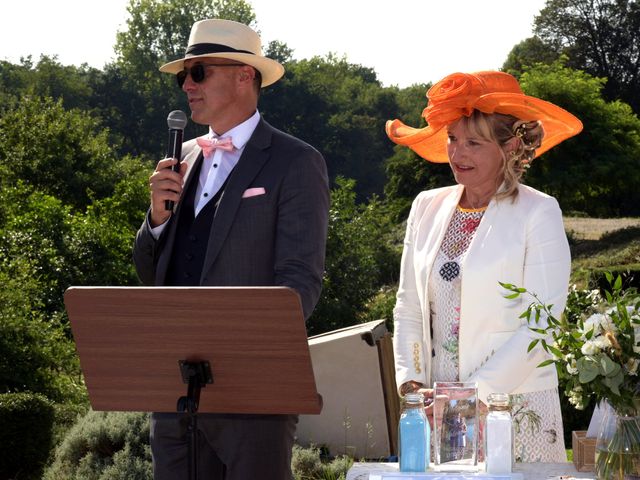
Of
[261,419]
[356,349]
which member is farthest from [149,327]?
[356,349]

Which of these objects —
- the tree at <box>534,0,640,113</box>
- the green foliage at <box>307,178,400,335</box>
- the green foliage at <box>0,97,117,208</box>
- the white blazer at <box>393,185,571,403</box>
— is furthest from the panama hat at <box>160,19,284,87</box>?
the tree at <box>534,0,640,113</box>

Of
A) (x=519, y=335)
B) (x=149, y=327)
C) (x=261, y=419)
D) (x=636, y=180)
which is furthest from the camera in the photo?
(x=636, y=180)

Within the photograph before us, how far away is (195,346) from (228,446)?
734mm

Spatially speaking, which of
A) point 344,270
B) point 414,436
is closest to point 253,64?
point 414,436

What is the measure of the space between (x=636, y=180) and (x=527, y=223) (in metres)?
30.6

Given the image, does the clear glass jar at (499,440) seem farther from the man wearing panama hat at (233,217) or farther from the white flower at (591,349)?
the man wearing panama hat at (233,217)

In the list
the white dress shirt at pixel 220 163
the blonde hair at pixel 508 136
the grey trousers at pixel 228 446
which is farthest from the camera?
the blonde hair at pixel 508 136

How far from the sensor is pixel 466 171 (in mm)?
4219

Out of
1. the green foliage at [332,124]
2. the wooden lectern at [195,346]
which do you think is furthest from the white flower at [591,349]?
the green foliage at [332,124]

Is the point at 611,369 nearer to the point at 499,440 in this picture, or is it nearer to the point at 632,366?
the point at 632,366

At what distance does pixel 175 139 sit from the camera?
391cm

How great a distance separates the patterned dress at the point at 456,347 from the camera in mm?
4008

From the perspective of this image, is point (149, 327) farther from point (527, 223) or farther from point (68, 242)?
point (68, 242)

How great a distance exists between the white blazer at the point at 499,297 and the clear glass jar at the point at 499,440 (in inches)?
28.8
